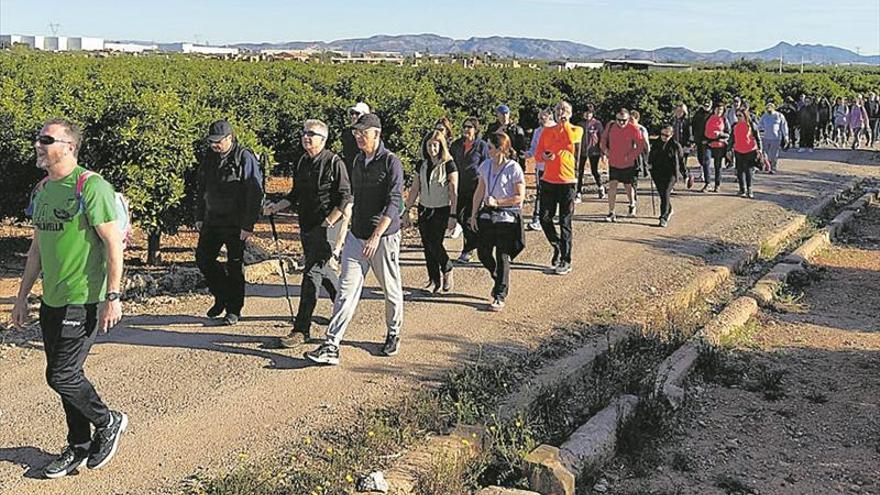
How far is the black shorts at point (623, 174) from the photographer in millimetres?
12762

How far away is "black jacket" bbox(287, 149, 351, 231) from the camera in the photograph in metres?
7.12

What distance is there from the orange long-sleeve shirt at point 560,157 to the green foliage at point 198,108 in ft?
11.9

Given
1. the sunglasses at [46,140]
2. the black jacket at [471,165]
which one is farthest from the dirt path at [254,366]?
the sunglasses at [46,140]

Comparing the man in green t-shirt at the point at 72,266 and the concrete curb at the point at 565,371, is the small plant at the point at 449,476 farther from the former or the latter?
the man in green t-shirt at the point at 72,266

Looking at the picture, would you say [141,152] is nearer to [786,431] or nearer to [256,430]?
[256,430]

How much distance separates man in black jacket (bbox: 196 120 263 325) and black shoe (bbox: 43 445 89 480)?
275 centimetres

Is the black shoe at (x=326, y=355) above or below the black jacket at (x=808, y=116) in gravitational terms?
below

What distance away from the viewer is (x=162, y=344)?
7.28 m

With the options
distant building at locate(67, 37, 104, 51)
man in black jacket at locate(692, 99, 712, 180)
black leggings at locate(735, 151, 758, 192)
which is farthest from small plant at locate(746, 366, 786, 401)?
distant building at locate(67, 37, 104, 51)

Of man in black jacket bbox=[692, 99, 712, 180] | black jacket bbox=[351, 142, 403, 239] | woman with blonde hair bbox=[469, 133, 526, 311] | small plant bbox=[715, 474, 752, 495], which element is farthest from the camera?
man in black jacket bbox=[692, 99, 712, 180]

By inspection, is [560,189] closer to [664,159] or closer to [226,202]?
[664,159]

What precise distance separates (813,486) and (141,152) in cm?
768

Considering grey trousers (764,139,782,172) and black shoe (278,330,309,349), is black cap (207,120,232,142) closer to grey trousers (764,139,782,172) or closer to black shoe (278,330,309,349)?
black shoe (278,330,309,349)

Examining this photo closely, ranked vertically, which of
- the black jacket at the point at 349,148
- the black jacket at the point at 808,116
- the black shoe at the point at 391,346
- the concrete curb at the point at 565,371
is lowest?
the concrete curb at the point at 565,371
